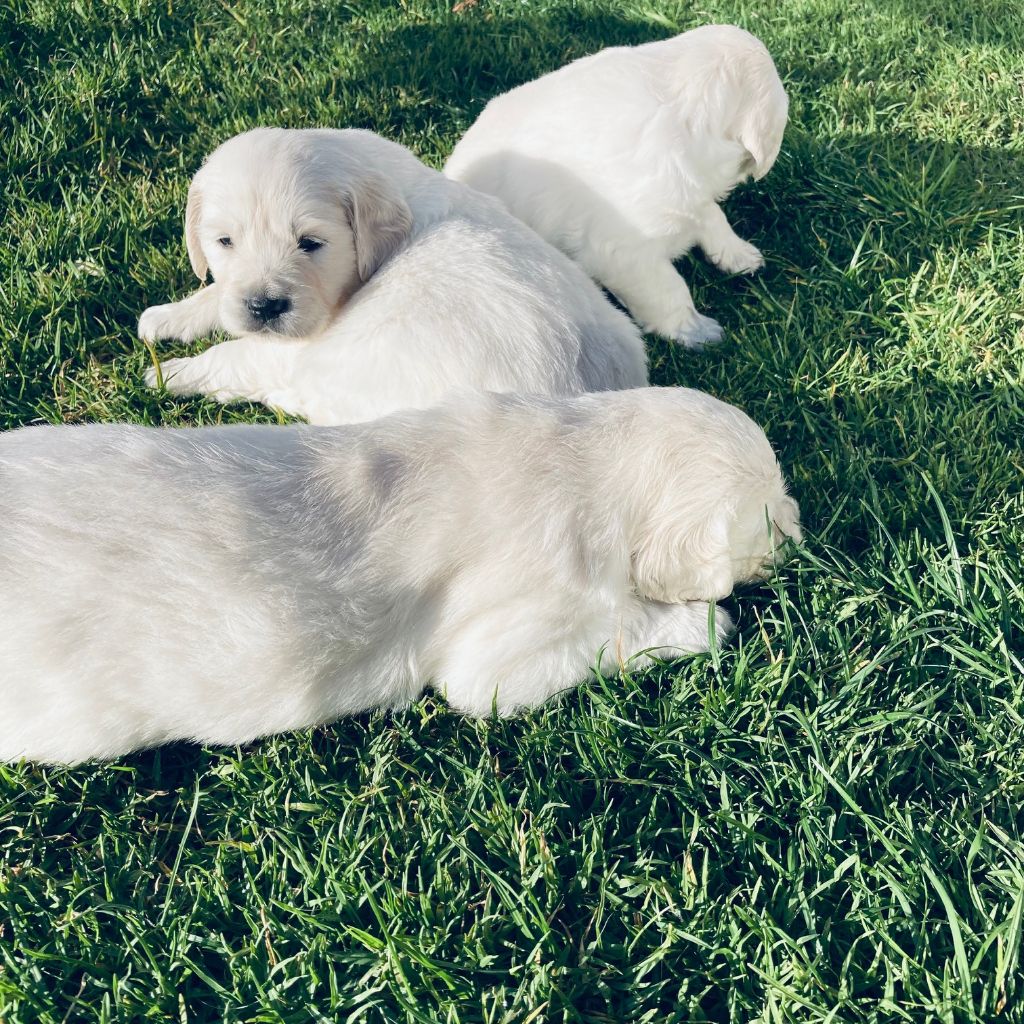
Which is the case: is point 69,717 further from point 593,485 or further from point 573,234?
point 573,234

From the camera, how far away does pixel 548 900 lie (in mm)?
2020

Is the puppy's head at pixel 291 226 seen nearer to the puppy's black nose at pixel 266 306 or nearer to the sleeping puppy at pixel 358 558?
the puppy's black nose at pixel 266 306

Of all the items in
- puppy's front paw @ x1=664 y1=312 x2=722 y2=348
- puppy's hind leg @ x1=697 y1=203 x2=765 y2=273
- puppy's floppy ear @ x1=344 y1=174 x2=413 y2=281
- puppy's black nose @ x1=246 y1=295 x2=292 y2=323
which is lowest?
puppy's front paw @ x1=664 y1=312 x2=722 y2=348

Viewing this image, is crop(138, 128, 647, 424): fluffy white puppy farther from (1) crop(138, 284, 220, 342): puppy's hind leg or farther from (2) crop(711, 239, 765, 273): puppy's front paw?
(2) crop(711, 239, 765, 273): puppy's front paw

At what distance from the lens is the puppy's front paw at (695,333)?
138 inches

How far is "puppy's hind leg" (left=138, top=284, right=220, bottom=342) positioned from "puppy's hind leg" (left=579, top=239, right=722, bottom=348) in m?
1.44

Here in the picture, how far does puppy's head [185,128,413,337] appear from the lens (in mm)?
2980

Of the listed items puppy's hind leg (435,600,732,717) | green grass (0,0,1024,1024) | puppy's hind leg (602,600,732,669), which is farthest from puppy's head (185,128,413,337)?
puppy's hind leg (602,600,732,669)

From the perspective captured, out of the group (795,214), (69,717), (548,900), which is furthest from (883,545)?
(69,717)

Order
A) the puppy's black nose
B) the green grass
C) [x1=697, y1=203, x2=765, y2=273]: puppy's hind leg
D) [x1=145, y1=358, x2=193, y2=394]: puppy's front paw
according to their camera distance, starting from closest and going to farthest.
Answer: the green grass, the puppy's black nose, [x1=145, y1=358, x2=193, y2=394]: puppy's front paw, [x1=697, y1=203, x2=765, y2=273]: puppy's hind leg

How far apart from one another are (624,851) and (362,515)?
0.96m

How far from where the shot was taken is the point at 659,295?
11.6 feet

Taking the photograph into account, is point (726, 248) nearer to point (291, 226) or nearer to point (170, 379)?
point (291, 226)

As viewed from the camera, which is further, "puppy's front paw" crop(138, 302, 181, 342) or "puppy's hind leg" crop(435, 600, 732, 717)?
"puppy's front paw" crop(138, 302, 181, 342)
